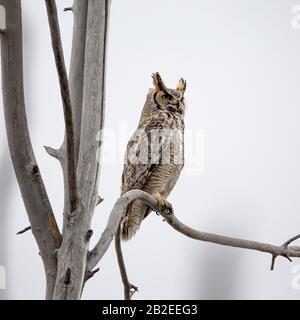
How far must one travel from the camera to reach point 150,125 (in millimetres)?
1796

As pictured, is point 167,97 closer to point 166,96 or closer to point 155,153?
point 166,96

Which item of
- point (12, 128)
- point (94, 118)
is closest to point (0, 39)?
point (12, 128)

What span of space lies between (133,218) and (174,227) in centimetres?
47

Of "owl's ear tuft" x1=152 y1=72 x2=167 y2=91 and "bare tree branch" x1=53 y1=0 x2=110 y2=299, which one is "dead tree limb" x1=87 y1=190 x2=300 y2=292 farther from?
"owl's ear tuft" x1=152 y1=72 x2=167 y2=91

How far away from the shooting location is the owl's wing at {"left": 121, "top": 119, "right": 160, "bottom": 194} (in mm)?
1717

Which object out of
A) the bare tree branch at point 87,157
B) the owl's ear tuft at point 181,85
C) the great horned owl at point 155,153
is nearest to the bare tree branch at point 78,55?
the bare tree branch at point 87,157

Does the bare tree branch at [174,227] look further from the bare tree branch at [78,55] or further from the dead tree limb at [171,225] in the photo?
the bare tree branch at [78,55]

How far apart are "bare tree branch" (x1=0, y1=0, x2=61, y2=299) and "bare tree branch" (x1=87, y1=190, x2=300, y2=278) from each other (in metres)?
0.09

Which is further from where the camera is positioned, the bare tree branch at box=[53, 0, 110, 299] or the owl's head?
the owl's head

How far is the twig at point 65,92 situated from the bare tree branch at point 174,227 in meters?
0.09

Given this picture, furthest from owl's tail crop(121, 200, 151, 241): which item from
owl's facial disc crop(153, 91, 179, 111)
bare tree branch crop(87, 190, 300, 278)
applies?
owl's facial disc crop(153, 91, 179, 111)

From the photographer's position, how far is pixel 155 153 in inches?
67.4

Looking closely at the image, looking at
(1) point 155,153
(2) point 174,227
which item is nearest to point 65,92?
(2) point 174,227
